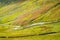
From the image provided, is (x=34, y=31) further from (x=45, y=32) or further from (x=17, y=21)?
(x=17, y=21)

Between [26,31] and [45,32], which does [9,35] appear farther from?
[45,32]

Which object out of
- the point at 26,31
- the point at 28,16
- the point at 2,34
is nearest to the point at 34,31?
the point at 26,31

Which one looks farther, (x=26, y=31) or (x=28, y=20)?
(x=28, y=20)

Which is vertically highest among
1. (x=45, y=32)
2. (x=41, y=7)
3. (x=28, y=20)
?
(x=41, y=7)

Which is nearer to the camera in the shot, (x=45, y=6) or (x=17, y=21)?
(x=17, y=21)

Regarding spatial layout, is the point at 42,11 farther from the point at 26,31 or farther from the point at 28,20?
the point at 26,31

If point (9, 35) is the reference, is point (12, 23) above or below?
above

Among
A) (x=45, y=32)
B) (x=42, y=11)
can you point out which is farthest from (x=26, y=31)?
(x=42, y=11)

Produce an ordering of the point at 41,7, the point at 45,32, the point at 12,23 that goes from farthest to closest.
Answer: the point at 41,7 → the point at 12,23 → the point at 45,32

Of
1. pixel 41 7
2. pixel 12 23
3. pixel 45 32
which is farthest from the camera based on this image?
pixel 41 7

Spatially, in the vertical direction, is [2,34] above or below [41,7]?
below
